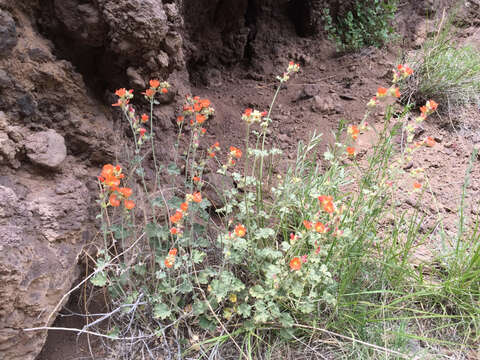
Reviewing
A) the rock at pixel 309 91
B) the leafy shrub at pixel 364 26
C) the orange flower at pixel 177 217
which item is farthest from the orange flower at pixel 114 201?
the leafy shrub at pixel 364 26

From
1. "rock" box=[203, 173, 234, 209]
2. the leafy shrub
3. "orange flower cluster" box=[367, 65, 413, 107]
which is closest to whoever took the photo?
"orange flower cluster" box=[367, 65, 413, 107]

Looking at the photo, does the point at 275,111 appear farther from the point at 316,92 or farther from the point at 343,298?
the point at 343,298

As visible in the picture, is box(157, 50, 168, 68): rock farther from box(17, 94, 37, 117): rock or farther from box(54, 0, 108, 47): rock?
box(17, 94, 37, 117): rock

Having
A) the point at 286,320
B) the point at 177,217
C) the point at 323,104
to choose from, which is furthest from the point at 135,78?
the point at 323,104

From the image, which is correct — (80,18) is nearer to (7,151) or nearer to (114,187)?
(7,151)

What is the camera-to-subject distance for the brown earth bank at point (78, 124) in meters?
1.35

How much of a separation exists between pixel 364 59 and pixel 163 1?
203cm

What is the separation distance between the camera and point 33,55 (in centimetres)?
158

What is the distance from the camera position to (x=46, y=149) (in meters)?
1.51

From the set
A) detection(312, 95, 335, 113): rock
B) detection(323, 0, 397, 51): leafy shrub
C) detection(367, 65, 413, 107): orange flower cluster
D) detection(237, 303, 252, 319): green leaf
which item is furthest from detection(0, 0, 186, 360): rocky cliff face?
detection(323, 0, 397, 51): leafy shrub

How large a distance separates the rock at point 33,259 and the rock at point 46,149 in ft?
0.31

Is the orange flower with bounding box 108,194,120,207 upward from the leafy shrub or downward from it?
downward

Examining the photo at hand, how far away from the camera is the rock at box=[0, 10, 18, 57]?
142 centimetres

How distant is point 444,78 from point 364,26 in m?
0.97
